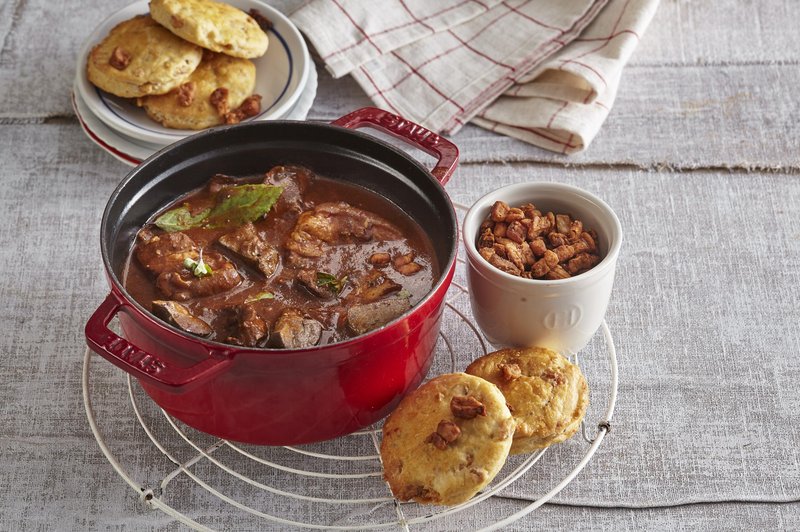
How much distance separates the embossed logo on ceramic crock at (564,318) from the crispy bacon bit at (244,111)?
63.6 inches

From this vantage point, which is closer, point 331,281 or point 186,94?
point 331,281

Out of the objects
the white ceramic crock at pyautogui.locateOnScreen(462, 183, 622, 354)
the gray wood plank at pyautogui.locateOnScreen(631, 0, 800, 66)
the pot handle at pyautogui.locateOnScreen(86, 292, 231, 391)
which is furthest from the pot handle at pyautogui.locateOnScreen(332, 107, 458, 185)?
the gray wood plank at pyautogui.locateOnScreen(631, 0, 800, 66)

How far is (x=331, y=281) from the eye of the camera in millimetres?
2775

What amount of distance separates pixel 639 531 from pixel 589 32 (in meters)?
2.39

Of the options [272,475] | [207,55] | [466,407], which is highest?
[466,407]

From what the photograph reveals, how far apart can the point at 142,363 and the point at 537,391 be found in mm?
1084

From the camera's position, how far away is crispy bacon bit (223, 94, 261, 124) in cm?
380

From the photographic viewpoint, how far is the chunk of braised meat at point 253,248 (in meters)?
2.80

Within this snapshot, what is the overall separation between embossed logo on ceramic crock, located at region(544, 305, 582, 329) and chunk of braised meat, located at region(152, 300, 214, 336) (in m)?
1.01

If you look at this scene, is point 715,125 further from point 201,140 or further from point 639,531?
point 201,140

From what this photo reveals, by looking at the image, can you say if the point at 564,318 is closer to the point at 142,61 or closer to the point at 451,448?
the point at 451,448

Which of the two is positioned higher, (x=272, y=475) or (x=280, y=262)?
(x=280, y=262)

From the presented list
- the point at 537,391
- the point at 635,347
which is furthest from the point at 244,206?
the point at 635,347

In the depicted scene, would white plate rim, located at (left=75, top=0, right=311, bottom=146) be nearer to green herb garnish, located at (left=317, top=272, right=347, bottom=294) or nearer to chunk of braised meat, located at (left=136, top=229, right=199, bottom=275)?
chunk of braised meat, located at (left=136, top=229, right=199, bottom=275)
